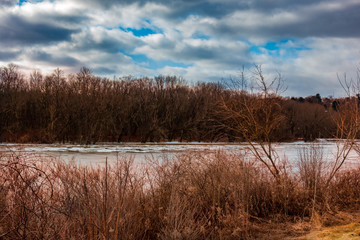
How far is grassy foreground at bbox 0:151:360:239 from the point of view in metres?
6.11

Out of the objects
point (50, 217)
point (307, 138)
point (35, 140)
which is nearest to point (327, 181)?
point (50, 217)

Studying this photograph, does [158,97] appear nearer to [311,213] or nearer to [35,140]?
[35,140]

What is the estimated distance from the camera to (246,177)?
8562mm

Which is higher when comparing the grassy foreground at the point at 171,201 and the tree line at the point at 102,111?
the tree line at the point at 102,111

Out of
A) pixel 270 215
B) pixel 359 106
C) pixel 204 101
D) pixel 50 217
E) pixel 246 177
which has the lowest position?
pixel 270 215

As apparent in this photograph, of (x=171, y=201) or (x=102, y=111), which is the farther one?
(x=102, y=111)

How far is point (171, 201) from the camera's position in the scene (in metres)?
6.87

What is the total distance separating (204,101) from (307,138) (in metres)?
24.2

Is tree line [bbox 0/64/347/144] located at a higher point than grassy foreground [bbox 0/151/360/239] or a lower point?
higher

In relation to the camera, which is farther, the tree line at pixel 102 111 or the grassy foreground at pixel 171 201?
the tree line at pixel 102 111

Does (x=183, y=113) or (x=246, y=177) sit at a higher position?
(x=183, y=113)

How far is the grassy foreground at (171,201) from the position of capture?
6.11 m

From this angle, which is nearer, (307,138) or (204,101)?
(204,101)

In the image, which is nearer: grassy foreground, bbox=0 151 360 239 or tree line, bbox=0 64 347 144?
grassy foreground, bbox=0 151 360 239
